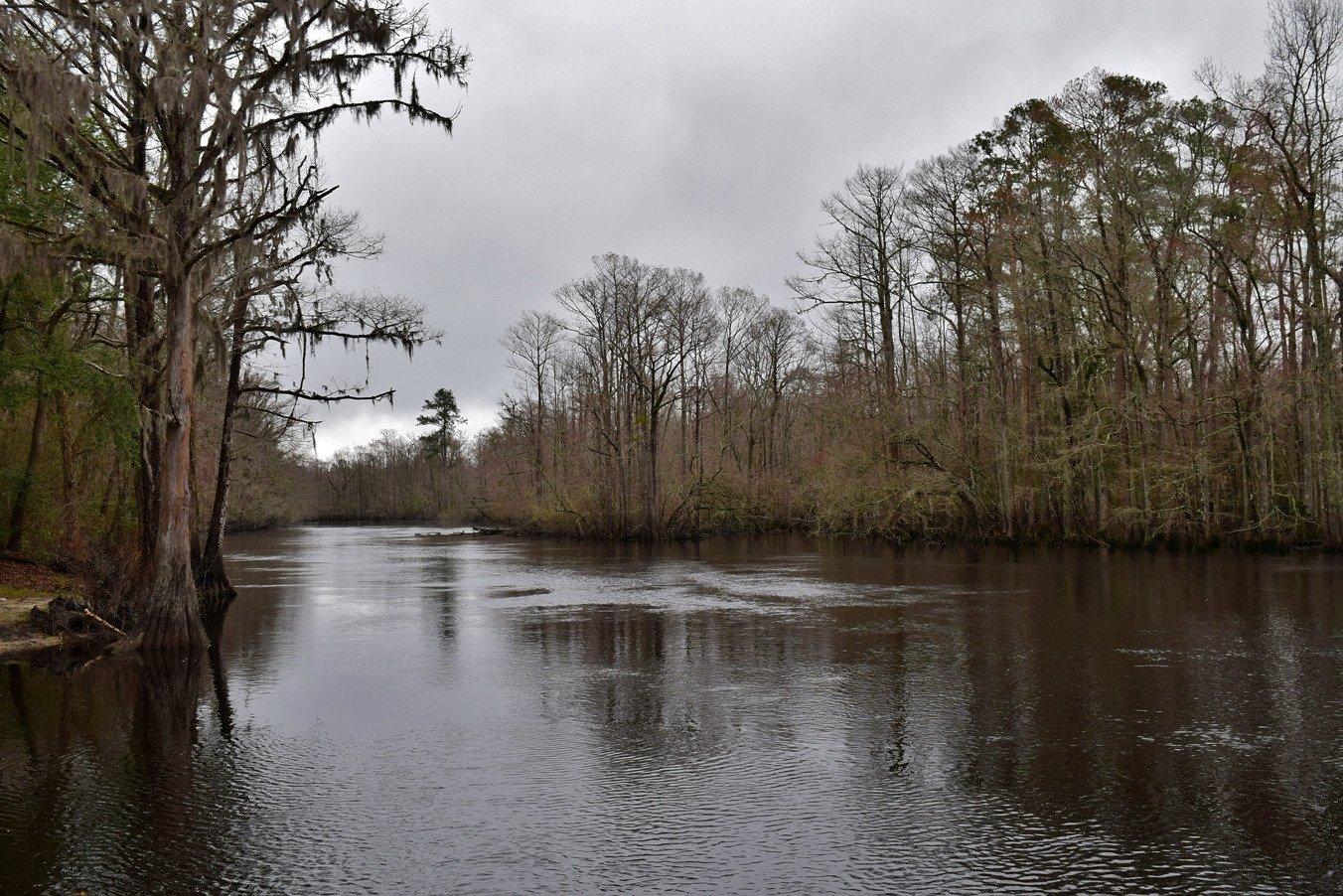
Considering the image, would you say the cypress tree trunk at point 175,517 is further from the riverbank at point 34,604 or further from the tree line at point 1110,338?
the tree line at point 1110,338

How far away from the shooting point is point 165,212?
13180 millimetres

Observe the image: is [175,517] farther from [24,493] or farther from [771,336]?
[771,336]

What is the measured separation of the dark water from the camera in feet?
17.9

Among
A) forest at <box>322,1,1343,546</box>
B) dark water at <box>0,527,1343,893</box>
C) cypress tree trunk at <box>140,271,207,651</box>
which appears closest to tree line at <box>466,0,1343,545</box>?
forest at <box>322,1,1343,546</box>

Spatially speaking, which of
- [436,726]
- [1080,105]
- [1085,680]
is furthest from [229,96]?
[1080,105]

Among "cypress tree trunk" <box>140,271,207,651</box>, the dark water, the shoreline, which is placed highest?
"cypress tree trunk" <box>140,271,207,651</box>

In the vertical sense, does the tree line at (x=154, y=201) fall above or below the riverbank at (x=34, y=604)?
above

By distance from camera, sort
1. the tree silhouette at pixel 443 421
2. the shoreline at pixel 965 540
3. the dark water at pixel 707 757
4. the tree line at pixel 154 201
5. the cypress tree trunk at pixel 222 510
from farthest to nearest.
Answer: the tree silhouette at pixel 443 421 → the shoreline at pixel 965 540 → the cypress tree trunk at pixel 222 510 → the tree line at pixel 154 201 → the dark water at pixel 707 757

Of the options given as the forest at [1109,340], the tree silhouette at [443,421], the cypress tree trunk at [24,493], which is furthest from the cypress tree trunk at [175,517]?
the tree silhouette at [443,421]

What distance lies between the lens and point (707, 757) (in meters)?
7.64

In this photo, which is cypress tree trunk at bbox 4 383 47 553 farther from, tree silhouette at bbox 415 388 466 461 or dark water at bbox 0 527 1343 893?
tree silhouette at bbox 415 388 466 461

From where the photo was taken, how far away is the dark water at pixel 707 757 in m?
5.46

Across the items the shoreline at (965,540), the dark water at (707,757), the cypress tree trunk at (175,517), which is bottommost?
the dark water at (707,757)

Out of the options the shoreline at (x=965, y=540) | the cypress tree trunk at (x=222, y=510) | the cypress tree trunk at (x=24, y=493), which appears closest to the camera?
the cypress tree trunk at (x=222, y=510)
